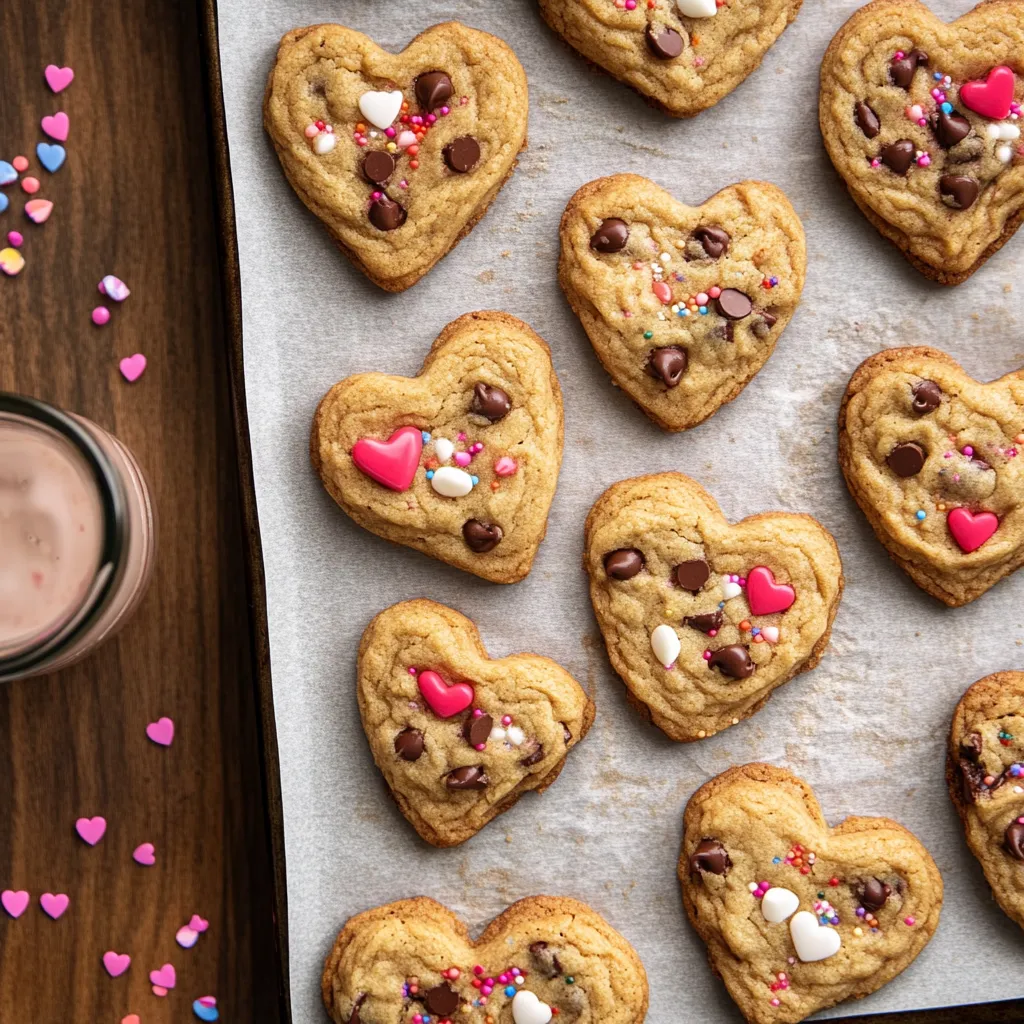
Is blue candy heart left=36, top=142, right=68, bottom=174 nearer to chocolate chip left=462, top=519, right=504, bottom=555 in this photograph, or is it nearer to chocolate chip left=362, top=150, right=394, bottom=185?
chocolate chip left=362, top=150, right=394, bottom=185

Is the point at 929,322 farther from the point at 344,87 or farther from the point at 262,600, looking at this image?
the point at 262,600

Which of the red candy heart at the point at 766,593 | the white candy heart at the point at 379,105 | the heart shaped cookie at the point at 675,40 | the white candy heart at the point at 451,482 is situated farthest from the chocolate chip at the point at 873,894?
the white candy heart at the point at 379,105

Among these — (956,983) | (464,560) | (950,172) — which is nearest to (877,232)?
(950,172)

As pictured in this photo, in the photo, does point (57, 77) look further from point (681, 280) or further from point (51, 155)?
point (681, 280)

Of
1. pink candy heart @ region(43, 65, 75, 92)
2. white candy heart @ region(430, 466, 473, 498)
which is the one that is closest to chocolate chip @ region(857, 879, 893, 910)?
white candy heart @ region(430, 466, 473, 498)

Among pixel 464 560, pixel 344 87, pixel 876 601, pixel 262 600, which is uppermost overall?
pixel 344 87
